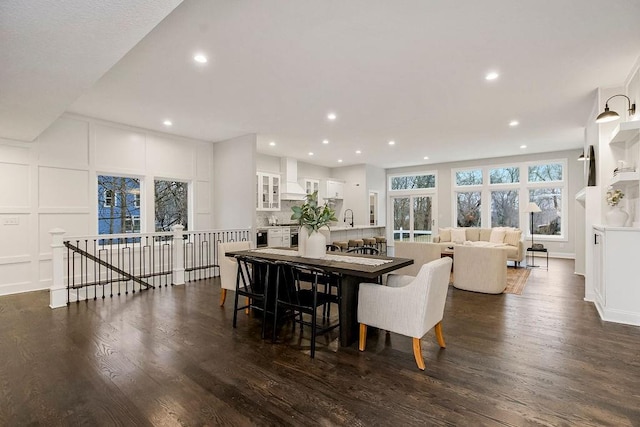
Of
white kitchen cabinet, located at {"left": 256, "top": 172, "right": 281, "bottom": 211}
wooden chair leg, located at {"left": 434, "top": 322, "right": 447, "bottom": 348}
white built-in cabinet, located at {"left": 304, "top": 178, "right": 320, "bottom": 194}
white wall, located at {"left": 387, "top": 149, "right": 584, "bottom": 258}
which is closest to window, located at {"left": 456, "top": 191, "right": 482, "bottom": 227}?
white wall, located at {"left": 387, "top": 149, "right": 584, "bottom": 258}

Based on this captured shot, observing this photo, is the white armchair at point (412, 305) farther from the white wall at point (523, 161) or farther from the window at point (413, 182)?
the window at point (413, 182)

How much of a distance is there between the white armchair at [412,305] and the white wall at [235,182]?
4394 mm

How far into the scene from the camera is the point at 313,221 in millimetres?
3576

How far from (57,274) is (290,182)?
5772mm

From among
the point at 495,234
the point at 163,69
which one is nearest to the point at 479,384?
the point at 163,69

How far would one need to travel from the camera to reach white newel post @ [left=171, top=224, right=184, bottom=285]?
232 inches

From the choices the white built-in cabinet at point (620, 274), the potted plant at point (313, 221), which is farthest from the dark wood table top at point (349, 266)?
the white built-in cabinet at point (620, 274)

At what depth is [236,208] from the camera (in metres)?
7.12

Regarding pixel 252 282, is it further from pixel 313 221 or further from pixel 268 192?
pixel 268 192

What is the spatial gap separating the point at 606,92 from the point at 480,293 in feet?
10.7

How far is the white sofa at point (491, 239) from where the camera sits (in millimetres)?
7480

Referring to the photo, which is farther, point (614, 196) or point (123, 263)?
point (123, 263)

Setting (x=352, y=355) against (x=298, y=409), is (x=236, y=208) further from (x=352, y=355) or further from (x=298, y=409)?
(x=298, y=409)

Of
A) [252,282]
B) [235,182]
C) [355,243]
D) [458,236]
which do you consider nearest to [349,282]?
[252,282]
